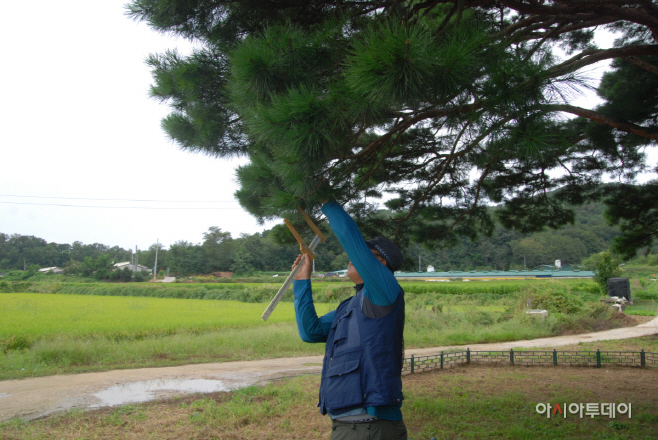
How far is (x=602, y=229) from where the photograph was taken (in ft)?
117

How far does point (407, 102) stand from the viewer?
2.19 meters

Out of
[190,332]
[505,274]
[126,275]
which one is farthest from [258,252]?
[505,274]

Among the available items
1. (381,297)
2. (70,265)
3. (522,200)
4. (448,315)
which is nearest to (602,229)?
(448,315)

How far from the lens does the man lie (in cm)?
139

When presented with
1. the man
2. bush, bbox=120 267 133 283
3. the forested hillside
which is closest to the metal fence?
the man

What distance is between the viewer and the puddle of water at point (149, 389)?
5.50 metres

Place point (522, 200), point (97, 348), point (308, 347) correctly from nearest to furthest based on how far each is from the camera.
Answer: point (522, 200) → point (97, 348) → point (308, 347)

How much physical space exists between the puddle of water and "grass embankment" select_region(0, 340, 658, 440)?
22.4 inches

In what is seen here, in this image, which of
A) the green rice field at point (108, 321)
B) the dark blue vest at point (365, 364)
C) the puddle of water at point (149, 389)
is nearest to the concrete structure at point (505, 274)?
the green rice field at point (108, 321)

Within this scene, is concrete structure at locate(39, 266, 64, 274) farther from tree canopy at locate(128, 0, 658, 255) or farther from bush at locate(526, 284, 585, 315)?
tree canopy at locate(128, 0, 658, 255)

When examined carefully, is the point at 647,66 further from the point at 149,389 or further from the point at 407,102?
the point at 149,389

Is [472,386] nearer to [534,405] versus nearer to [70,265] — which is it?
[534,405]

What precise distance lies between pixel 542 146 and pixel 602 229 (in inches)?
1590

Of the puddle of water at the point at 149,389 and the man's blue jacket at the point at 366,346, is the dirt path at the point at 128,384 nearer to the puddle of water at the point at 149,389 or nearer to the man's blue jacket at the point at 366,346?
the puddle of water at the point at 149,389
